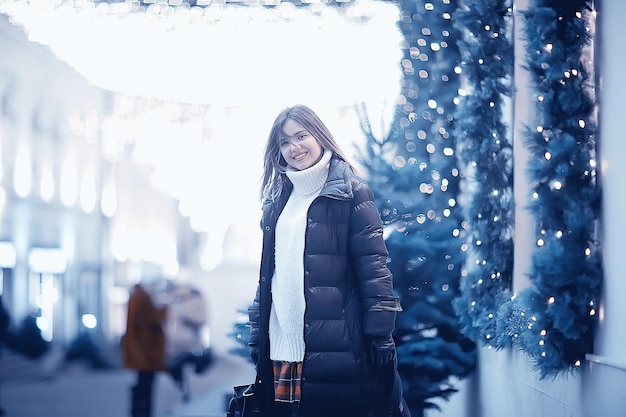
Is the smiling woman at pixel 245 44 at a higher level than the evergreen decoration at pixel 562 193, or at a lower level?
higher

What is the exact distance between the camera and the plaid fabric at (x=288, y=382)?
4.15m

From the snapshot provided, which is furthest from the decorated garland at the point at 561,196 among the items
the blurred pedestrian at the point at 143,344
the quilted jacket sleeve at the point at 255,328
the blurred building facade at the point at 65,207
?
the blurred building facade at the point at 65,207

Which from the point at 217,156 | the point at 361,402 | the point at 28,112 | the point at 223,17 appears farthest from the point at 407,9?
the point at 28,112

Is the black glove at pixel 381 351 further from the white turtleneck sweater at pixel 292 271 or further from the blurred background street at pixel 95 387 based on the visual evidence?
the blurred background street at pixel 95 387

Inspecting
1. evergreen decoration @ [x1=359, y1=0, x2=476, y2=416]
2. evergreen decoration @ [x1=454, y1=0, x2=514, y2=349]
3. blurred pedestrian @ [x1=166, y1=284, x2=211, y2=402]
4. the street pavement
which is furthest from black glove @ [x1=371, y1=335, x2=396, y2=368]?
blurred pedestrian @ [x1=166, y1=284, x2=211, y2=402]

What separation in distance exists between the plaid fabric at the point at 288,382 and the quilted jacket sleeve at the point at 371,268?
1.22 feet

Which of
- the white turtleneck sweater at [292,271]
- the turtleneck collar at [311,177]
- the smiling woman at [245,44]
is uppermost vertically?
the smiling woman at [245,44]

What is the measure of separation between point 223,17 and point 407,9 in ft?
7.65

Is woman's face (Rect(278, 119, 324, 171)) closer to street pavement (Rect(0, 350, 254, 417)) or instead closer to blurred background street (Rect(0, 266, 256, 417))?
blurred background street (Rect(0, 266, 256, 417))

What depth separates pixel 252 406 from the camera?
167 inches

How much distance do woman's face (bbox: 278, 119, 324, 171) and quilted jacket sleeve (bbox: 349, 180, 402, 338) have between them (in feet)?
0.79

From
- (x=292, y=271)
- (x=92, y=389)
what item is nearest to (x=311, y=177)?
(x=292, y=271)

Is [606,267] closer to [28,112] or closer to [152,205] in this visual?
[28,112]

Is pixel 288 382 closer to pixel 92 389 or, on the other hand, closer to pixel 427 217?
pixel 427 217
